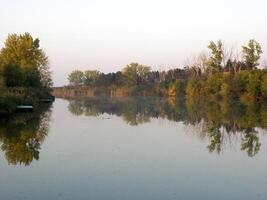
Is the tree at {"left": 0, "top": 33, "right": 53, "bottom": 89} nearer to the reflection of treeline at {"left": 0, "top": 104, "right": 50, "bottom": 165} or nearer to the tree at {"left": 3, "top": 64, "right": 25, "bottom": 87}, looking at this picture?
the tree at {"left": 3, "top": 64, "right": 25, "bottom": 87}

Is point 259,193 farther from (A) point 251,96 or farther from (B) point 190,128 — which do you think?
(A) point 251,96

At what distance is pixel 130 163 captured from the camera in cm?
1207

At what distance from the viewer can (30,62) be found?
158 ft

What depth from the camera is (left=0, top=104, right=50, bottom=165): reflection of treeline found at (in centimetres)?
1298

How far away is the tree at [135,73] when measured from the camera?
317 ft

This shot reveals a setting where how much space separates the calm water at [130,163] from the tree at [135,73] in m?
75.4

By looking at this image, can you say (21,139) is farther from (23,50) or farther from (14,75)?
(23,50)

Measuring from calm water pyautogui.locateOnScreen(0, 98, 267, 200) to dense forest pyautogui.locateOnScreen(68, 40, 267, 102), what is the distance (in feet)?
104

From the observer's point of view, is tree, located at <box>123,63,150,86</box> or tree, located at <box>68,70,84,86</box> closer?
tree, located at <box>123,63,150,86</box>

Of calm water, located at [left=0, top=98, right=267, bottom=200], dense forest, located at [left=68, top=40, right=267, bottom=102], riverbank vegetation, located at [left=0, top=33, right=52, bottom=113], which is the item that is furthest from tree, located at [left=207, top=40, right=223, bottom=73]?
calm water, located at [left=0, top=98, right=267, bottom=200]

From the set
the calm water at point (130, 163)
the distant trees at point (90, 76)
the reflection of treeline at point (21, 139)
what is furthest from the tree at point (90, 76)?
the calm water at point (130, 163)

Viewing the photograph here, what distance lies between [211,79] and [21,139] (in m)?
45.6

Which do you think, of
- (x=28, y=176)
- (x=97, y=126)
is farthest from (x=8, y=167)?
(x=97, y=126)

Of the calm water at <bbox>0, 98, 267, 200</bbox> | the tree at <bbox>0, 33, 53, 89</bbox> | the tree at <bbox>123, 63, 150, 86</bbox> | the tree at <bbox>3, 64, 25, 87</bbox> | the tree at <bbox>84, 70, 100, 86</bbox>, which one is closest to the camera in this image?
the calm water at <bbox>0, 98, 267, 200</bbox>
